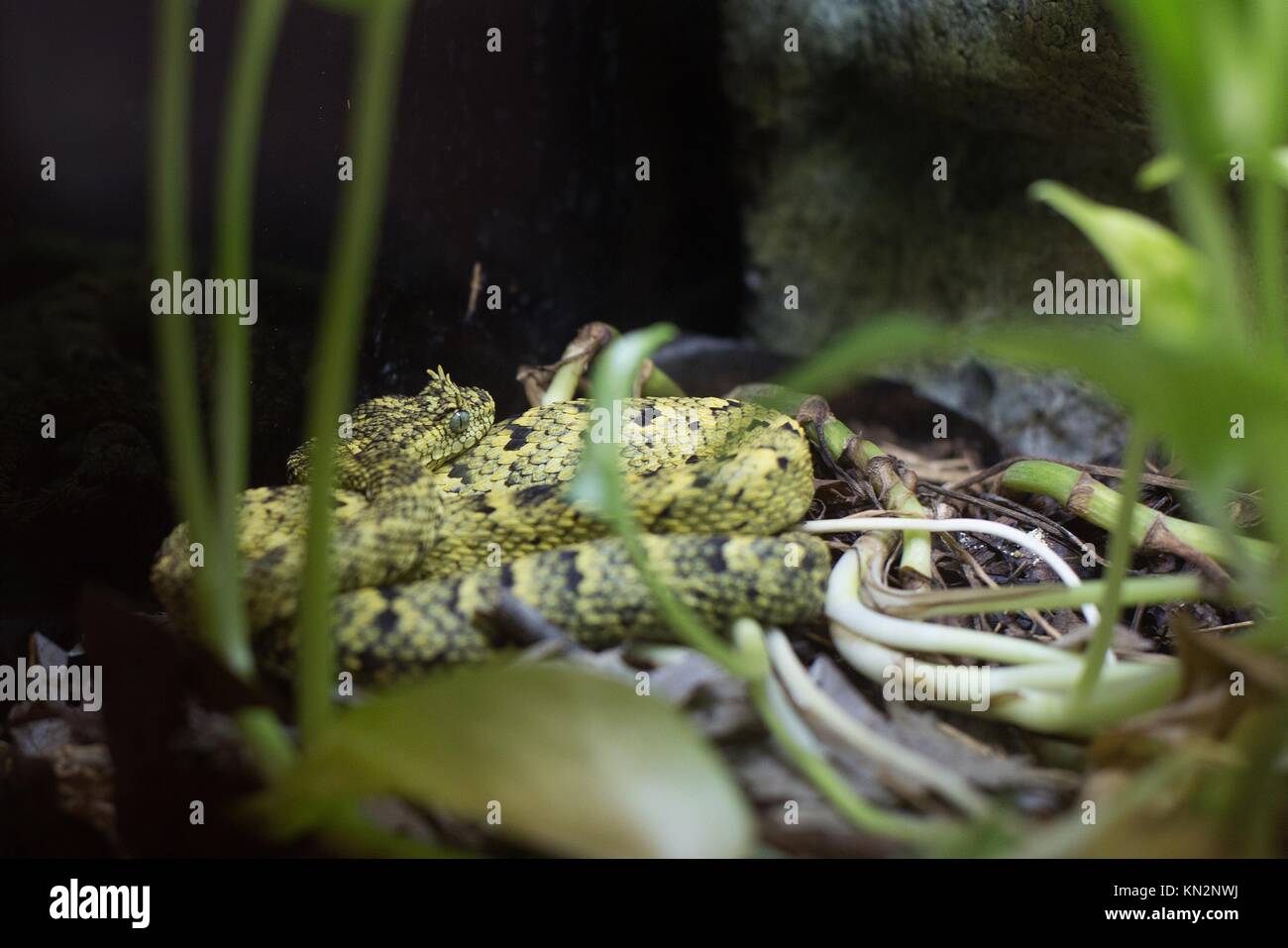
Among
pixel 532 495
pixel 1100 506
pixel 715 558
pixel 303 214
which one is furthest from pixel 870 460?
pixel 303 214

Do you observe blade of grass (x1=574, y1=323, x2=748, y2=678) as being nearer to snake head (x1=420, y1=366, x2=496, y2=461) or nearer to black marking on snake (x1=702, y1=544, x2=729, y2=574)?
black marking on snake (x1=702, y1=544, x2=729, y2=574)

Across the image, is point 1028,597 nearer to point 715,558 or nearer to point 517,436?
point 715,558

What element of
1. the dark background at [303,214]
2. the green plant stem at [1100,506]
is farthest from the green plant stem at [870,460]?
the dark background at [303,214]

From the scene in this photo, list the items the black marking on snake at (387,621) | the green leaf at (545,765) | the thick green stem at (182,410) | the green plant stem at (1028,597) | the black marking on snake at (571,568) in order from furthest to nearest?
the black marking on snake at (571,568) < the black marking on snake at (387,621) < the green plant stem at (1028,597) < the thick green stem at (182,410) < the green leaf at (545,765)

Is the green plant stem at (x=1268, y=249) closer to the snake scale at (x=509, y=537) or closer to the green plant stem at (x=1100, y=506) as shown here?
the green plant stem at (x=1100, y=506)

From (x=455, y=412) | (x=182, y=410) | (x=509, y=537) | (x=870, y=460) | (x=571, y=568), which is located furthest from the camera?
(x=455, y=412)
